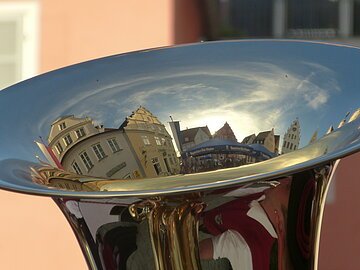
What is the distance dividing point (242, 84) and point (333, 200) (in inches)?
76.0

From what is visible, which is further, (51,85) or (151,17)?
(151,17)

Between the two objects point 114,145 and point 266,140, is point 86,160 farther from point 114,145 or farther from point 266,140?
point 266,140

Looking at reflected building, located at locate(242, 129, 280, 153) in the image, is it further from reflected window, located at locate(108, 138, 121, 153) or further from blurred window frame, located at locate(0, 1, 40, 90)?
blurred window frame, located at locate(0, 1, 40, 90)

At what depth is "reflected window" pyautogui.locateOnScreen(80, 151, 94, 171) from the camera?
1703 millimetres

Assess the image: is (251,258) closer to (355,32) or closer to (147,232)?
(147,232)

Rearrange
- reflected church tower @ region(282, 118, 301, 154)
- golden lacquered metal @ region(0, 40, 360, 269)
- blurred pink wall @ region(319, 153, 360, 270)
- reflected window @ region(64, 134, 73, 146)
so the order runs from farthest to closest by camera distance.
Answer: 1. blurred pink wall @ region(319, 153, 360, 270)
2. reflected window @ region(64, 134, 73, 146)
3. reflected church tower @ region(282, 118, 301, 154)
4. golden lacquered metal @ region(0, 40, 360, 269)

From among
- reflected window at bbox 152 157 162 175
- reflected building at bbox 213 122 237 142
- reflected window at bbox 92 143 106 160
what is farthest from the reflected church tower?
reflected window at bbox 92 143 106 160

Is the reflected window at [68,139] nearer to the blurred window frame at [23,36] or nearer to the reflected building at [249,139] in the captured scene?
the reflected building at [249,139]

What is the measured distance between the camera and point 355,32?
191 inches

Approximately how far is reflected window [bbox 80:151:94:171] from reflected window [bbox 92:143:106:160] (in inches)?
0.7

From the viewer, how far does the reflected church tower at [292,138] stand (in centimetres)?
165

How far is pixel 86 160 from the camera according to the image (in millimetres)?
1718

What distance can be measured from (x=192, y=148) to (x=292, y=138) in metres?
0.20

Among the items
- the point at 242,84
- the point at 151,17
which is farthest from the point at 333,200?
the point at 242,84
